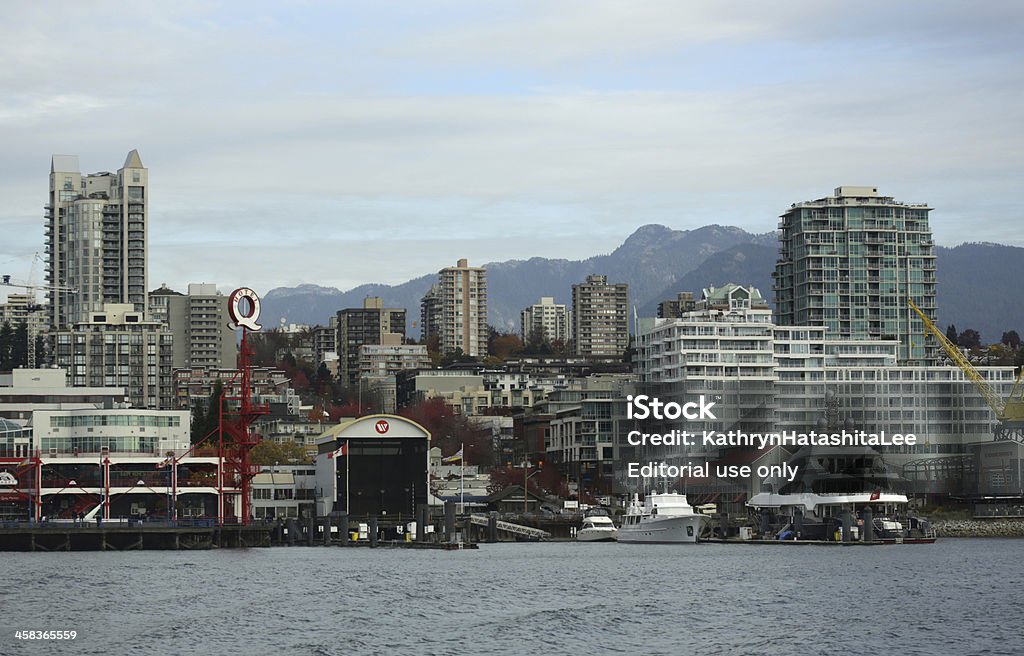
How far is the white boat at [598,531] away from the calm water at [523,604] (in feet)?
106

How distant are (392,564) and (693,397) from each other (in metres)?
85.2

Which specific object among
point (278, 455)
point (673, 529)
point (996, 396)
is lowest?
point (673, 529)

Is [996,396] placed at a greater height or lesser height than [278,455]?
greater

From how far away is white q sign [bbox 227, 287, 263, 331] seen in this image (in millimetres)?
141250

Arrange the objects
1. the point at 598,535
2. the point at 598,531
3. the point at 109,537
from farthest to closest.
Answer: the point at 598,531, the point at 598,535, the point at 109,537

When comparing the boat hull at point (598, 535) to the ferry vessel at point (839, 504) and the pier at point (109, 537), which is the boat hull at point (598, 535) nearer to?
the ferry vessel at point (839, 504)

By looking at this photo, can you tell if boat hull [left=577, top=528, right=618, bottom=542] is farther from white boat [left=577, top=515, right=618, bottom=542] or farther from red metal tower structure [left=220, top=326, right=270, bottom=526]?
red metal tower structure [left=220, top=326, right=270, bottom=526]

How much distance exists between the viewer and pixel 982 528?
153 metres

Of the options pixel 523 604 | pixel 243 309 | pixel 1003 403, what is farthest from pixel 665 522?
pixel 1003 403

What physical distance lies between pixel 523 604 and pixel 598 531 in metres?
71.0

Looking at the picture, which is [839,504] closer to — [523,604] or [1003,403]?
[523,604]

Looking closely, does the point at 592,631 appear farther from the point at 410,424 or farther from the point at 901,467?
the point at 901,467

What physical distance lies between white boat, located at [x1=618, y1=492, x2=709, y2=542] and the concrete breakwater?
24.8 meters

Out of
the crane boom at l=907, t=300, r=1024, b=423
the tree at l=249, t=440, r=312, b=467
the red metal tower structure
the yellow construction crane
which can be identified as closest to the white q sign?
the red metal tower structure
